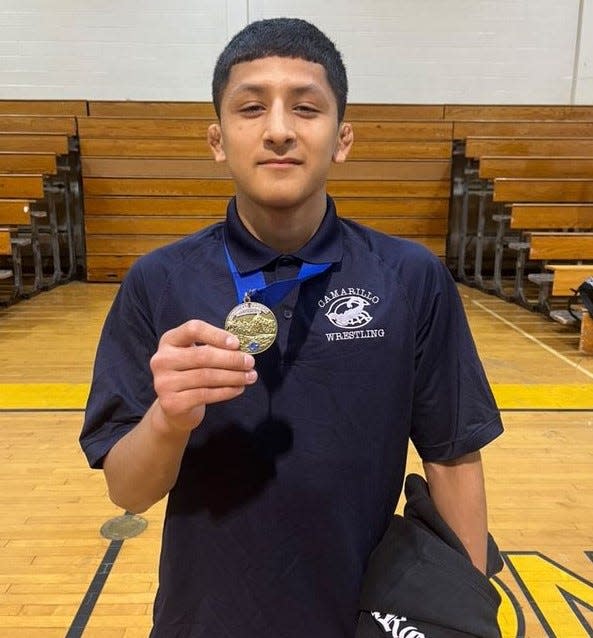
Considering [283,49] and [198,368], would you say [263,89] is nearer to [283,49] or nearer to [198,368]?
[283,49]

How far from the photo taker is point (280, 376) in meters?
0.84

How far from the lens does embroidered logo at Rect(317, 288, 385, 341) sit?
2.81 ft

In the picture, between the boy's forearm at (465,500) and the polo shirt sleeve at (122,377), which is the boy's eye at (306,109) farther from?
the boy's forearm at (465,500)

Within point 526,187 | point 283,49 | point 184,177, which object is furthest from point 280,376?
point 184,177

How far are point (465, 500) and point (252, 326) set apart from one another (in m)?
0.45

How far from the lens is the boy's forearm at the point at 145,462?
0.74m

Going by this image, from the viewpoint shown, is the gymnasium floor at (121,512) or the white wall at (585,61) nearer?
the gymnasium floor at (121,512)

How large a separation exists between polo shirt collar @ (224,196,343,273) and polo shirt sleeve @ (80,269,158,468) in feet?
0.47

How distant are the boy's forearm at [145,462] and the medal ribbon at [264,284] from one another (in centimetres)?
19

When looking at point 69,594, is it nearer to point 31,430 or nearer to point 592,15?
point 31,430

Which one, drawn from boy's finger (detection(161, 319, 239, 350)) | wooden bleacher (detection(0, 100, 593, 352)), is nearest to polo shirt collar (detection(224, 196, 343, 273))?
boy's finger (detection(161, 319, 239, 350))

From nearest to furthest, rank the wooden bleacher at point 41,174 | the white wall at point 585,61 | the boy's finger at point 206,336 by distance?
the boy's finger at point 206,336, the wooden bleacher at point 41,174, the white wall at point 585,61

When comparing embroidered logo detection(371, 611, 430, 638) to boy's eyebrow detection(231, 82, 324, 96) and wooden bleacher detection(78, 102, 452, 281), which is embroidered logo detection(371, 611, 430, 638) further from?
wooden bleacher detection(78, 102, 452, 281)

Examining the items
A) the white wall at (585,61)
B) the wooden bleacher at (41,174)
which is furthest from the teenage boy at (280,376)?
the white wall at (585,61)
